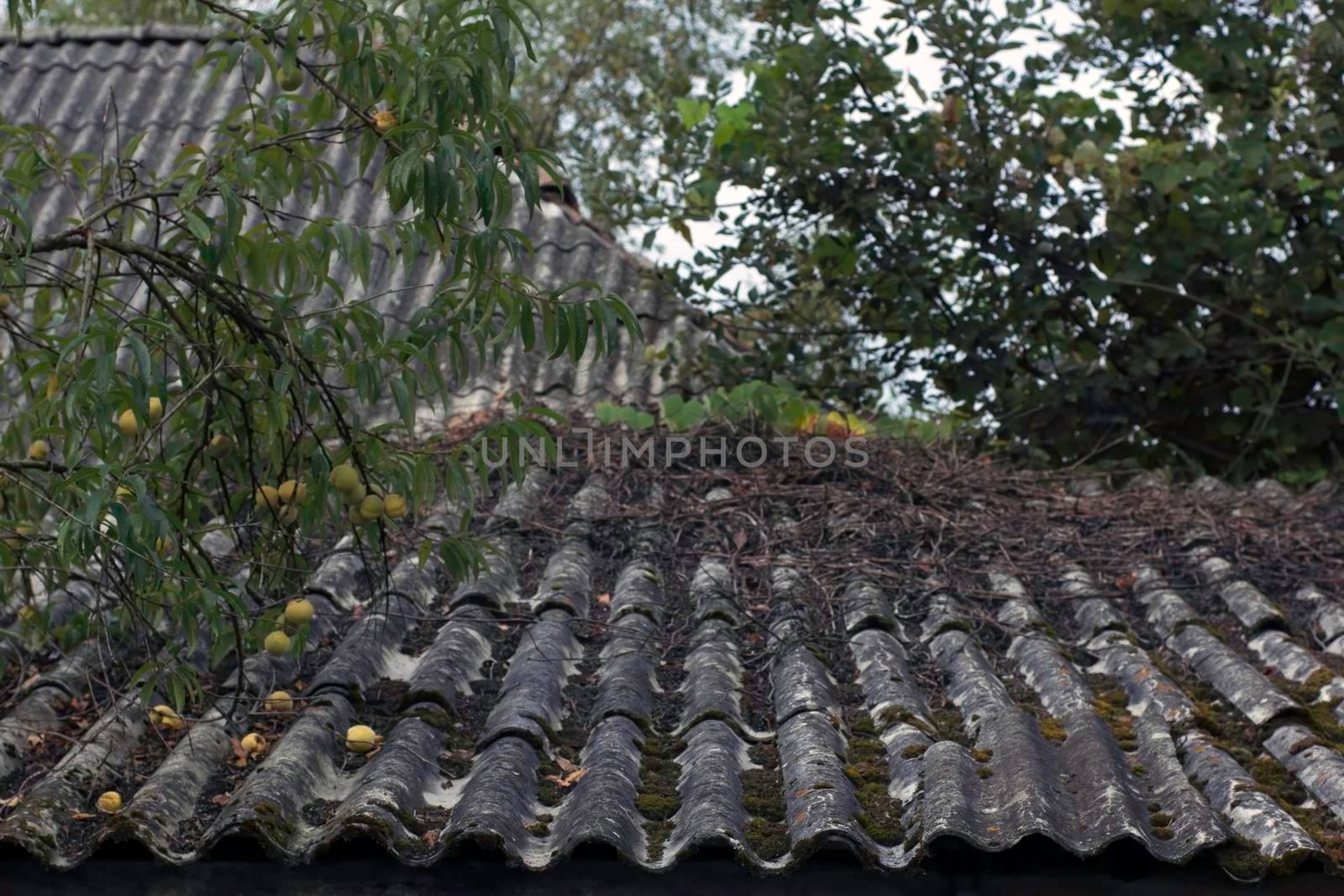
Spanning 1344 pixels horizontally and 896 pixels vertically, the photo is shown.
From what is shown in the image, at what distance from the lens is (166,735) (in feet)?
10.6

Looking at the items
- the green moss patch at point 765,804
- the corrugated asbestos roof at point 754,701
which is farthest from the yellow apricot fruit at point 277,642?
the green moss patch at point 765,804

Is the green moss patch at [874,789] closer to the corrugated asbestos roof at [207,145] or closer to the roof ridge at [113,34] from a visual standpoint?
the corrugated asbestos roof at [207,145]

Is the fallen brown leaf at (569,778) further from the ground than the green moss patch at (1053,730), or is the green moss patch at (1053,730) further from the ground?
the green moss patch at (1053,730)

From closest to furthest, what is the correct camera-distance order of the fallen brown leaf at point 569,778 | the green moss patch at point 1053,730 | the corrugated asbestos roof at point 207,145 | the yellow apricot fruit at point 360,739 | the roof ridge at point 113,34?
the fallen brown leaf at point 569,778 → the yellow apricot fruit at point 360,739 → the green moss patch at point 1053,730 → the corrugated asbestos roof at point 207,145 → the roof ridge at point 113,34

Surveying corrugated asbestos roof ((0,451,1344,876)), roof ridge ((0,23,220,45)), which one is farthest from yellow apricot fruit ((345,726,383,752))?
roof ridge ((0,23,220,45))

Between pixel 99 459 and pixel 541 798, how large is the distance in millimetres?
1146

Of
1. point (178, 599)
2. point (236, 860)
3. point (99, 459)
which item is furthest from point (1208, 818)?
point (99, 459)

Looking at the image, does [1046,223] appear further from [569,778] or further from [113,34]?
[113,34]

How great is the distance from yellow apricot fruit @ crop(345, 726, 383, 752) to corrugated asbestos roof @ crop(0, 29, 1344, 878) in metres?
0.05

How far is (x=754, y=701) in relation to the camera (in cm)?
329

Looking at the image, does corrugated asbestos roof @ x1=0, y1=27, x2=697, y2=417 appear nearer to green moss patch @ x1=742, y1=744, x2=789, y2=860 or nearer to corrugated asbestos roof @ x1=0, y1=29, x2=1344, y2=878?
corrugated asbestos roof @ x1=0, y1=29, x2=1344, y2=878

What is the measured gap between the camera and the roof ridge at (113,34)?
860 cm

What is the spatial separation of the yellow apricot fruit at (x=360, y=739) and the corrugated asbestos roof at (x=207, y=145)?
2.25 metres

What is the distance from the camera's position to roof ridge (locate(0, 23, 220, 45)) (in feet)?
28.2
